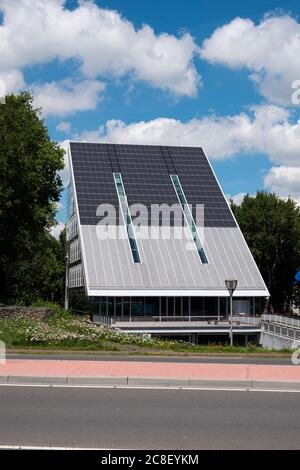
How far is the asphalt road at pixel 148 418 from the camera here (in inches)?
331

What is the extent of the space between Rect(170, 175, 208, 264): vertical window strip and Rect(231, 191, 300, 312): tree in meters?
20.7

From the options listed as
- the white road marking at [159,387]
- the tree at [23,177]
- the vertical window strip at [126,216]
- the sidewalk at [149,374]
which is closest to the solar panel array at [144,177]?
the vertical window strip at [126,216]

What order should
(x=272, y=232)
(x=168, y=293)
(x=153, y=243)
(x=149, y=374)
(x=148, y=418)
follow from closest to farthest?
(x=148, y=418)
(x=149, y=374)
(x=168, y=293)
(x=153, y=243)
(x=272, y=232)

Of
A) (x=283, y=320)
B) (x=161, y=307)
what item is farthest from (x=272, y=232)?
(x=283, y=320)

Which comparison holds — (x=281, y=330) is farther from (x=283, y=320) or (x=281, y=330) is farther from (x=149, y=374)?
(x=149, y=374)

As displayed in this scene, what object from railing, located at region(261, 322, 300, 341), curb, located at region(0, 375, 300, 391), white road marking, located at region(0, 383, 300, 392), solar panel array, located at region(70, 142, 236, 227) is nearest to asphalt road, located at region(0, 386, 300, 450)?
white road marking, located at region(0, 383, 300, 392)

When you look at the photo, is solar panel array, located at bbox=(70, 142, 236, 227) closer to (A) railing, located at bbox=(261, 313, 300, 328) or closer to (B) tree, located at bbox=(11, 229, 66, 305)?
(B) tree, located at bbox=(11, 229, 66, 305)

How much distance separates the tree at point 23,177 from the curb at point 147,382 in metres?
24.8

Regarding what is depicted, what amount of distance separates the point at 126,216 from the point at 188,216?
636 centimetres

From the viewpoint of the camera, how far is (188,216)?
61.0 metres

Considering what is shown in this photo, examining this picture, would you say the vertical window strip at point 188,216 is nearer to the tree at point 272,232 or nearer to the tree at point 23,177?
the tree at point 23,177

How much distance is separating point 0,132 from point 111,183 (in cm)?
2572

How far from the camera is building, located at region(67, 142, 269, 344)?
5409 cm

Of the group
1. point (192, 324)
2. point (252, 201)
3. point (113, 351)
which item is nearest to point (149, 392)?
point (113, 351)
